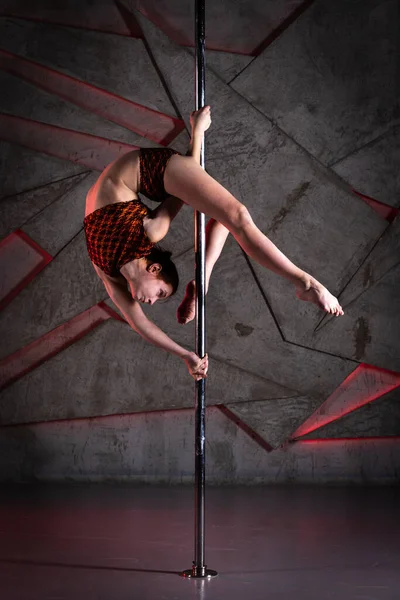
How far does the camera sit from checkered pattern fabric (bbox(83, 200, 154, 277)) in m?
3.42

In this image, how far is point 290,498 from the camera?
17.4 feet

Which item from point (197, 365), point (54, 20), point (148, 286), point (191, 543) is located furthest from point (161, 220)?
point (54, 20)

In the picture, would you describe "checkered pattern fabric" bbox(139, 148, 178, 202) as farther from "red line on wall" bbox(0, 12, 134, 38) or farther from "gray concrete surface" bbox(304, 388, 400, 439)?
"gray concrete surface" bbox(304, 388, 400, 439)

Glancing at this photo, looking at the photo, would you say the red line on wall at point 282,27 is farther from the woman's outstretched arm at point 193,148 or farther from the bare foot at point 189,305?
the bare foot at point 189,305

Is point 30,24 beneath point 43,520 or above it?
above

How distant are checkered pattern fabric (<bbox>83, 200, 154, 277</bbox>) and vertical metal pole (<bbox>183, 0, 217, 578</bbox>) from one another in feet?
0.80

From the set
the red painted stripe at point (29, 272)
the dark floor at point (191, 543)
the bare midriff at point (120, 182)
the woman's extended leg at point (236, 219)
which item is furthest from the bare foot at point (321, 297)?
the red painted stripe at point (29, 272)

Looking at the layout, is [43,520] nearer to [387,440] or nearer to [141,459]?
[141,459]

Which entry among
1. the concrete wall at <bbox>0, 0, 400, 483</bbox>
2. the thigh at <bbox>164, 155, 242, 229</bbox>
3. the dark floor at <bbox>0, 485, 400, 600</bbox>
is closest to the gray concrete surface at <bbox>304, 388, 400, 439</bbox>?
the concrete wall at <bbox>0, 0, 400, 483</bbox>

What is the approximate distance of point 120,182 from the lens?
349cm

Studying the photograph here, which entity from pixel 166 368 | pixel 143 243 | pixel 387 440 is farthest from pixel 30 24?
pixel 387 440

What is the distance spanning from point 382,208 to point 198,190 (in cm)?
306

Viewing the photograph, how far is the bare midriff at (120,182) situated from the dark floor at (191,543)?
167 centimetres

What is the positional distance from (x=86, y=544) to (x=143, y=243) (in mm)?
1637
